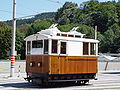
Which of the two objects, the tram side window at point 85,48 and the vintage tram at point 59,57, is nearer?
the vintage tram at point 59,57

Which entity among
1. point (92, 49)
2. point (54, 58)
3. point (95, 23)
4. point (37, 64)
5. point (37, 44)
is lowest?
point (37, 64)

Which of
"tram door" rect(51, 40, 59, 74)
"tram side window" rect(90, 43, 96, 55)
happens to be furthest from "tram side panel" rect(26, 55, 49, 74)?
"tram side window" rect(90, 43, 96, 55)

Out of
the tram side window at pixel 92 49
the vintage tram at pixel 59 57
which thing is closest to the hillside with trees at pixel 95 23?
the tram side window at pixel 92 49

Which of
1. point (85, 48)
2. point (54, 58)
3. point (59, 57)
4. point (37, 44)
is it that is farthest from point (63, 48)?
point (85, 48)

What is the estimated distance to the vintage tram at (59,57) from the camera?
16250mm

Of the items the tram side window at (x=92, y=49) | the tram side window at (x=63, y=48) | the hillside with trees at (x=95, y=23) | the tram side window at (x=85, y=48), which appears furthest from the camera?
the hillside with trees at (x=95, y=23)

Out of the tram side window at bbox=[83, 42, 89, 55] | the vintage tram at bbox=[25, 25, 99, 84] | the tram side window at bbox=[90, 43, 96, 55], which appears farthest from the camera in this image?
the tram side window at bbox=[90, 43, 96, 55]

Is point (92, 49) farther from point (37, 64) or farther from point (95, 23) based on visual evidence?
point (95, 23)

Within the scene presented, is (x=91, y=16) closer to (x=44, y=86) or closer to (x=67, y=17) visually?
(x=67, y=17)

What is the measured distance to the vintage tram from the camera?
16.2 metres

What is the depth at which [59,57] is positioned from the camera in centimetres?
1648

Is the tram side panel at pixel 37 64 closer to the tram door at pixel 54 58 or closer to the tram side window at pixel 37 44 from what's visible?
the tram door at pixel 54 58

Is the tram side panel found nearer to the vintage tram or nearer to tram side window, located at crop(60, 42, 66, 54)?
the vintage tram

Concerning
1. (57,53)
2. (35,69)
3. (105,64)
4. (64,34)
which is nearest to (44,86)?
(35,69)
